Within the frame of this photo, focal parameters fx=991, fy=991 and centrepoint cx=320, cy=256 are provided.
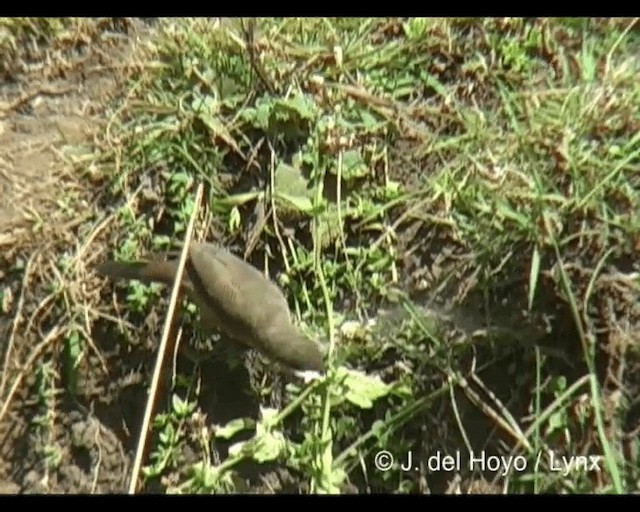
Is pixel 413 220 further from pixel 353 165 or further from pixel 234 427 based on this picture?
pixel 234 427

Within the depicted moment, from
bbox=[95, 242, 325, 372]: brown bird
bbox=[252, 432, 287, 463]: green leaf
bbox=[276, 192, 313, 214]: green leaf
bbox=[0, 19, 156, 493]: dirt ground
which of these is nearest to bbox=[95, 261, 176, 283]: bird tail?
bbox=[95, 242, 325, 372]: brown bird

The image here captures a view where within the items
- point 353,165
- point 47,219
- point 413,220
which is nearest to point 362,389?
point 413,220

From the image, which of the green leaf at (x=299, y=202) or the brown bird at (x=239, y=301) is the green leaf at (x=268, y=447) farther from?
the green leaf at (x=299, y=202)

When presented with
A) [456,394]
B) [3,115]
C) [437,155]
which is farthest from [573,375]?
[3,115]

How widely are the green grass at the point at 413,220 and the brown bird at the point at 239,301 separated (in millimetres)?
58

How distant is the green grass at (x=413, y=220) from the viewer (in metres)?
2.23

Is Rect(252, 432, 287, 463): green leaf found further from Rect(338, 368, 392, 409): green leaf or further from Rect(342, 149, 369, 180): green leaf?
Rect(342, 149, 369, 180): green leaf

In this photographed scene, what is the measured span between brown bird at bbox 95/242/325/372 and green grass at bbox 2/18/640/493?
0.19 ft

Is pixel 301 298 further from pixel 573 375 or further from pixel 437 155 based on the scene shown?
pixel 573 375

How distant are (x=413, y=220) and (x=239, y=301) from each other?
1.51 feet

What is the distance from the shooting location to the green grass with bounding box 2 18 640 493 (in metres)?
2.23

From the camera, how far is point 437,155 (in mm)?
2418

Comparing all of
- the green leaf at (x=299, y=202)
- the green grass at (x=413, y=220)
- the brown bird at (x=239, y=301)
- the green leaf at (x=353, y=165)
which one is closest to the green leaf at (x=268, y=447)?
the green grass at (x=413, y=220)

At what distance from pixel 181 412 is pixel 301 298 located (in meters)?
0.39
